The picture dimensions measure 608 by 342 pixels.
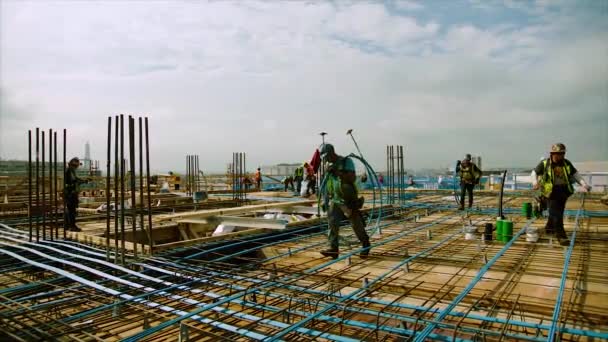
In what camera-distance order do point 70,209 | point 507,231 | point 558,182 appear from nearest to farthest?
point 558,182 < point 507,231 < point 70,209

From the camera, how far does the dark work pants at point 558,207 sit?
5320mm

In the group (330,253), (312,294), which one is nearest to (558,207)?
(330,253)

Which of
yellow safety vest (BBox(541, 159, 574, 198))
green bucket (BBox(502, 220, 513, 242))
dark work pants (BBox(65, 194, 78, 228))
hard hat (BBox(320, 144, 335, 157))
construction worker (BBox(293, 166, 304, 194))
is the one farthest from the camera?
construction worker (BBox(293, 166, 304, 194))

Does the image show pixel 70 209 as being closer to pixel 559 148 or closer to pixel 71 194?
pixel 71 194

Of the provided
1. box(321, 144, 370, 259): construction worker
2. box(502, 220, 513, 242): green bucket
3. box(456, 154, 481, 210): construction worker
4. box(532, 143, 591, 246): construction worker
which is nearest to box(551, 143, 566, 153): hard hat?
box(532, 143, 591, 246): construction worker

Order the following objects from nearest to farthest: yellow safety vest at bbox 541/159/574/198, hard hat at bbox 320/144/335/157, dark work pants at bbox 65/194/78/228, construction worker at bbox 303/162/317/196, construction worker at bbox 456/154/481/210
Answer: hard hat at bbox 320/144/335/157, yellow safety vest at bbox 541/159/574/198, dark work pants at bbox 65/194/78/228, construction worker at bbox 456/154/481/210, construction worker at bbox 303/162/317/196

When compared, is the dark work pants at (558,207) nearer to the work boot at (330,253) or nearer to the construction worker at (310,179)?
the work boot at (330,253)

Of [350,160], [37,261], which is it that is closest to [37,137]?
[37,261]

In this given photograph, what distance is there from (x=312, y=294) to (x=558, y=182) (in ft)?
13.0

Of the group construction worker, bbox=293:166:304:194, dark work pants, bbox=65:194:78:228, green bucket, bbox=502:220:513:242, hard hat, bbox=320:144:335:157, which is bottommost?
green bucket, bbox=502:220:513:242

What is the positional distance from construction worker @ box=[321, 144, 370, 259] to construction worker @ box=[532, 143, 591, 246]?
2.64 metres

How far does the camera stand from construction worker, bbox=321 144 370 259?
16.3 feet

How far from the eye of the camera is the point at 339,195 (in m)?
5.00

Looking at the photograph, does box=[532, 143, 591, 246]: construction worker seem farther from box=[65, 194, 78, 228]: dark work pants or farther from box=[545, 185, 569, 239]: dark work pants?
box=[65, 194, 78, 228]: dark work pants
